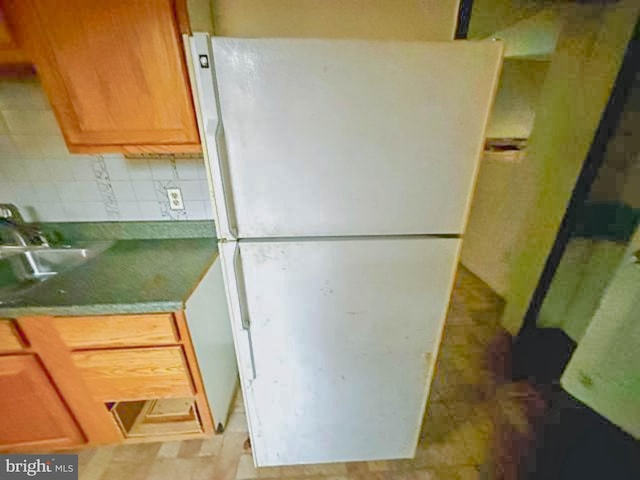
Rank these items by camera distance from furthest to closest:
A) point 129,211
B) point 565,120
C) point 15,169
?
1. point 565,120
2. point 129,211
3. point 15,169

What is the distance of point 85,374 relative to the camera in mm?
1066

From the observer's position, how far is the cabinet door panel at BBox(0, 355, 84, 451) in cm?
102

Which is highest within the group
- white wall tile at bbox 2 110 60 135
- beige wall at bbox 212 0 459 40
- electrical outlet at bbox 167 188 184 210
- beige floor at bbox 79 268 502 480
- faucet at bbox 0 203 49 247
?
beige wall at bbox 212 0 459 40

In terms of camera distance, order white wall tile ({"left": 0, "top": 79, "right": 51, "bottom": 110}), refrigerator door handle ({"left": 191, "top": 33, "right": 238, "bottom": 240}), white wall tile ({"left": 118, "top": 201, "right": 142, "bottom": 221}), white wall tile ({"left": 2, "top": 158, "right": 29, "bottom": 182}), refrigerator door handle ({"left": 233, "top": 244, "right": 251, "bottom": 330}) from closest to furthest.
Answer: refrigerator door handle ({"left": 191, "top": 33, "right": 238, "bottom": 240}) < refrigerator door handle ({"left": 233, "top": 244, "right": 251, "bottom": 330}) < white wall tile ({"left": 0, "top": 79, "right": 51, "bottom": 110}) < white wall tile ({"left": 2, "top": 158, "right": 29, "bottom": 182}) < white wall tile ({"left": 118, "top": 201, "right": 142, "bottom": 221})

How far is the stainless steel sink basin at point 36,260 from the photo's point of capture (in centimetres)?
130

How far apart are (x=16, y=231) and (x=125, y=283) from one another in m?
0.79

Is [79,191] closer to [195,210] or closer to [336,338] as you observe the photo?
[195,210]

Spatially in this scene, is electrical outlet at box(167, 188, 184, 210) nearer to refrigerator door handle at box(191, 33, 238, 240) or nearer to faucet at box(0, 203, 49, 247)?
faucet at box(0, 203, 49, 247)

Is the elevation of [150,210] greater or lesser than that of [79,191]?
lesser

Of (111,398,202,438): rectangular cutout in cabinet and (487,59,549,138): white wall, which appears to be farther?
(487,59,549,138): white wall

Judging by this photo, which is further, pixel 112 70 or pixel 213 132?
pixel 112 70

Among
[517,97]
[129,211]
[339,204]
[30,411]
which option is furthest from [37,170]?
[517,97]

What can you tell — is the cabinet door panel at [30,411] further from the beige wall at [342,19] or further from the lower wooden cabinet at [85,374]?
the beige wall at [342,19]

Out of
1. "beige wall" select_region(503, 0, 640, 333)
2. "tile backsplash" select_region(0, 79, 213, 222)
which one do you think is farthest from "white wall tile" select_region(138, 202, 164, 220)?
"beige wall" select_region(503, 0, 640, 333)
